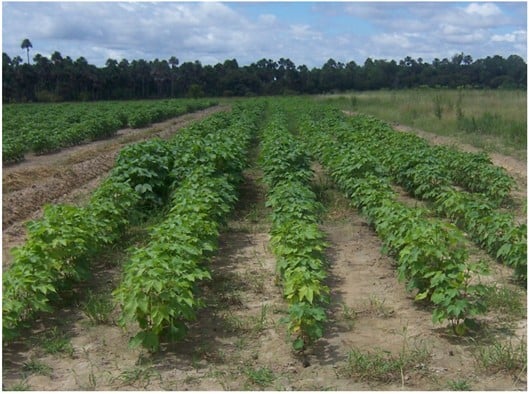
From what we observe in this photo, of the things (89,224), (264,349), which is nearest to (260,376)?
(264,349)

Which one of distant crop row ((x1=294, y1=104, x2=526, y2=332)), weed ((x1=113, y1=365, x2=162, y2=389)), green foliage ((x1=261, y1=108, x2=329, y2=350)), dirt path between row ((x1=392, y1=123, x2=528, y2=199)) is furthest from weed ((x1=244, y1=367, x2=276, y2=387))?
dirt path between row ((x1=392, y1=123, x2=528, y2=199))

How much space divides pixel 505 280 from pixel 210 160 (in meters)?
5.19

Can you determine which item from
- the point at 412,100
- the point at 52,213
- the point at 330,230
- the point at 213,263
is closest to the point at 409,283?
the point at 213,263

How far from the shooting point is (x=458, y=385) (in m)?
4.09

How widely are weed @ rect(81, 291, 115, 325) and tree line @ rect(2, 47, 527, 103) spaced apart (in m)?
55.8

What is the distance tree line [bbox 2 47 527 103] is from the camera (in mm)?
64812

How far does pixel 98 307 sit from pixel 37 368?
42.0 inches

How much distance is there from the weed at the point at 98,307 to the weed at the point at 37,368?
2.57ft

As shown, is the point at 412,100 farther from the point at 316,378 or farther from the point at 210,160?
the point at 316,378

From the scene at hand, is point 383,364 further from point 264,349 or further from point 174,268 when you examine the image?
point 174,268

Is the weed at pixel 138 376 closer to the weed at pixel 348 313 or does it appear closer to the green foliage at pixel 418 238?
the weed at pixel 348 313

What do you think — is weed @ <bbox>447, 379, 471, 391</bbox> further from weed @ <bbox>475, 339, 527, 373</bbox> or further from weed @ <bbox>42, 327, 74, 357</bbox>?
weed @ <bbox>42, 327, 74, 357</bbox>

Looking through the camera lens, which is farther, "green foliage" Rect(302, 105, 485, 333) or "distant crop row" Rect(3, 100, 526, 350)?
"green foliage" Rect(302, 105, 485, 333)

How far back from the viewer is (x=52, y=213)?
6.15m
